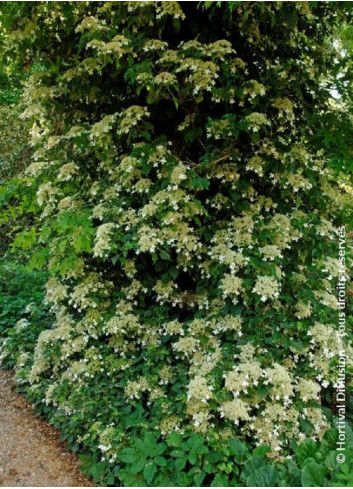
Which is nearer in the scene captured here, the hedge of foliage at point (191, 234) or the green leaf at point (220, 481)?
the green leaf at point (220, 481)

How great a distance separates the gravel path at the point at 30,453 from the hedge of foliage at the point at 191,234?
15cm

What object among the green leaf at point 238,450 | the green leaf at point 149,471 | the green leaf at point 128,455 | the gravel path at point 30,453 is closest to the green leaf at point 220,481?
the green leaf at point 238,450

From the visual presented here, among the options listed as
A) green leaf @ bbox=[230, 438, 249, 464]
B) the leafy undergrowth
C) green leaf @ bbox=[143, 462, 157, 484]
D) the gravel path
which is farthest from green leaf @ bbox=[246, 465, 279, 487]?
the gravel path

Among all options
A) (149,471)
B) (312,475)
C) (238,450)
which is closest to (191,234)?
(238,450)

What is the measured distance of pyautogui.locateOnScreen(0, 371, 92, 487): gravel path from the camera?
2570 mm

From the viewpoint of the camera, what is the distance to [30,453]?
283cm

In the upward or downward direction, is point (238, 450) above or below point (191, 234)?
below

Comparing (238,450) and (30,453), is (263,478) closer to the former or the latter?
(238,450)

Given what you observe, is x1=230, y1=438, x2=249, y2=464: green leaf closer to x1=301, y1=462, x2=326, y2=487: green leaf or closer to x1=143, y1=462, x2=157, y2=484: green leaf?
x1=301, y1=462, x2=326, y2=487: green leaf

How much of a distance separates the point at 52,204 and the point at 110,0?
4.18 ft

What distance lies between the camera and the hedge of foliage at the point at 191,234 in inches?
93.9

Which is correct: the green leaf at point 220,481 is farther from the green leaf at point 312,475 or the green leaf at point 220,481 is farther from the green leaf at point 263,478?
the green leaf at point 312,475

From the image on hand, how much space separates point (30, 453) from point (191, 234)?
5.89 feet

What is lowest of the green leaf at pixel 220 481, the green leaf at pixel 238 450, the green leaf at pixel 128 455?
the green leaf at pixel 220 481
